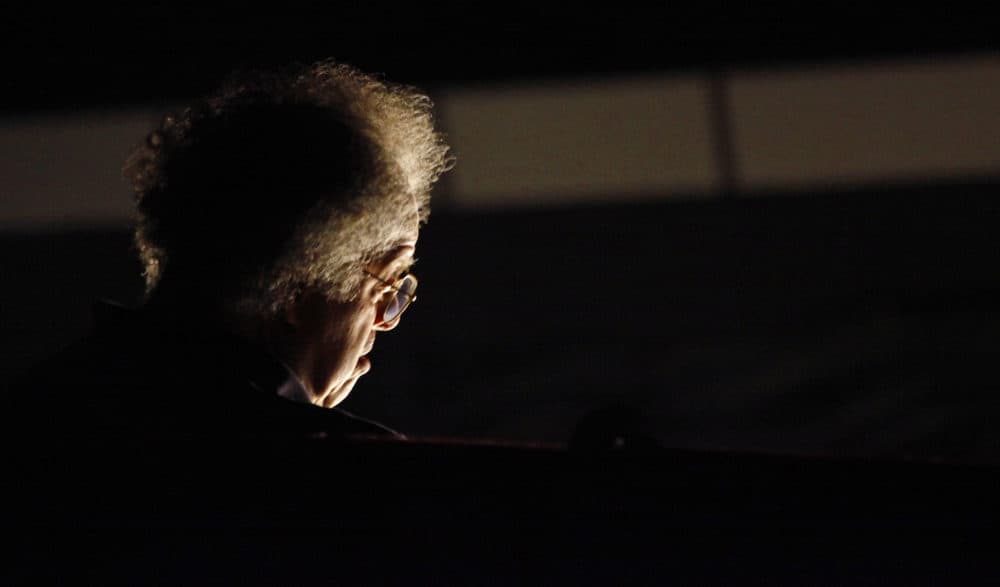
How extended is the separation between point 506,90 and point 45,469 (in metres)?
5.57

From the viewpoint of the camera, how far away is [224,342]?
34.7 inches

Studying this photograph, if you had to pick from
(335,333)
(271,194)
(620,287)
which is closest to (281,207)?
(271,194)

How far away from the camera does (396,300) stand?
3.66ft

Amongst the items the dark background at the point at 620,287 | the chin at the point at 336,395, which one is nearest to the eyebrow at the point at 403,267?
the chin at the point at 336,395

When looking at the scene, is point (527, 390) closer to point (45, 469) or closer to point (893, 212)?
point (893, 212)

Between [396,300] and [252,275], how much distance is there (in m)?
0.21

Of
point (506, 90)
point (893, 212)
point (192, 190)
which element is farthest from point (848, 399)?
point (192, 190)

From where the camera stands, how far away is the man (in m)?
0.80

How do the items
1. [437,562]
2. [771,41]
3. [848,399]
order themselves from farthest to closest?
[848,399]
[771,41]
[437,562]

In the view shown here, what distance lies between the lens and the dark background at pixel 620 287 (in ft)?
20.0

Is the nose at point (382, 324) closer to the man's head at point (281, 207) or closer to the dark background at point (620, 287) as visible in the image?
the man's head at point (281, 207)

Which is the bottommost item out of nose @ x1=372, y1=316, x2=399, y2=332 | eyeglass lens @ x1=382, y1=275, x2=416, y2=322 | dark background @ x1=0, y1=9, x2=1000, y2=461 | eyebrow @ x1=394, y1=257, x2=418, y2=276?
nose @ x1=372, y1=316, x2=399, y2=332

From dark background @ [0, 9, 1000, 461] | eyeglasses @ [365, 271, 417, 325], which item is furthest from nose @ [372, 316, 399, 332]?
dark background @ [0, 9, 1000, 461]

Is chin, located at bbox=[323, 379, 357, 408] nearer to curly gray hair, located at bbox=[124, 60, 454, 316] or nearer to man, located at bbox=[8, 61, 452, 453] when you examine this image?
man, located at bbox=[8, 61, 452, 453]
